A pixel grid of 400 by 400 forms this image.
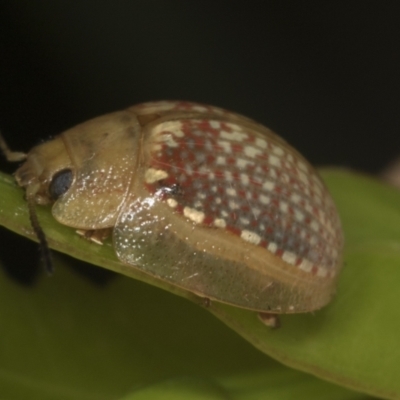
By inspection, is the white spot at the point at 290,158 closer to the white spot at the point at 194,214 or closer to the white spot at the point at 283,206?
the white spot at the point at 283,206

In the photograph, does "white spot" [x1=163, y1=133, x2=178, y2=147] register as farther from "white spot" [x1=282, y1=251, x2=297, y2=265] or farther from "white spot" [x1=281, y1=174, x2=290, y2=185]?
"white spot" [x1=282, y1=251, x2=297, y2=265]

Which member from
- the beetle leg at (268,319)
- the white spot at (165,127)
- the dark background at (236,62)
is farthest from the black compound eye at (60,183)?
the dark background at (236,62)

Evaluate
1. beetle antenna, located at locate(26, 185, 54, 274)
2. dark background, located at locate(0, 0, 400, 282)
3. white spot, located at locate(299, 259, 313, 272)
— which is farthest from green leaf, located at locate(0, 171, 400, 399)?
dark background, located at locate(0, 0, 400, 282)

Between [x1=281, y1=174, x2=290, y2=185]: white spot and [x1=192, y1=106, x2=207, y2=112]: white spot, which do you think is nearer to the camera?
[x1=281, y1=174, x2=290, y2=185]: white spot

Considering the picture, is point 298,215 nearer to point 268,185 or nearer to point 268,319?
point 268,185

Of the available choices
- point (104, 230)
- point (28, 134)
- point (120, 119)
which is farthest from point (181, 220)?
point (28, 134)

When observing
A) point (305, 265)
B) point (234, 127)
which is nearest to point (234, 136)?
point (234, 127)

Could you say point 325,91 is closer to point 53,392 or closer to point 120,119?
point 120,119
